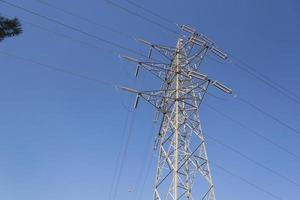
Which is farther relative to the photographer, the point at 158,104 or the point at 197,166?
the point at 158,104

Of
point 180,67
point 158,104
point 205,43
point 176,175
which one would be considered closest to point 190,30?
point 205,43

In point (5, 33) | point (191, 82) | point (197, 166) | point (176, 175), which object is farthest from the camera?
point (191, 82)

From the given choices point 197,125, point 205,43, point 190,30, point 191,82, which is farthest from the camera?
point 190,30

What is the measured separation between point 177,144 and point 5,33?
8.88 m

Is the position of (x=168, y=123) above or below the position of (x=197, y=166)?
above

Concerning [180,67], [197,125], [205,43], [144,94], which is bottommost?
[197,125]

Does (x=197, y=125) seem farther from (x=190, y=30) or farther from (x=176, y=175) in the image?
(x=190, y=30)

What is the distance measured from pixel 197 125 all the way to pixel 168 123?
125 cm

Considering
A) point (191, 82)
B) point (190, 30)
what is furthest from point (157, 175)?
point (190, 30)

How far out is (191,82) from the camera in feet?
63.1

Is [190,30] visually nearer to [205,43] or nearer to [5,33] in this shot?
[205,43]

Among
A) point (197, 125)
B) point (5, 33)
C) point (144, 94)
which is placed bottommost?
point (5, 33)

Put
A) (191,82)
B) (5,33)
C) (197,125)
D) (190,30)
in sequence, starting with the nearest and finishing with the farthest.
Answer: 1. (5,33)
2. (197,125)
3. (191,82)
4. (190,30)

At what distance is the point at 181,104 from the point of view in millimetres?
18328
